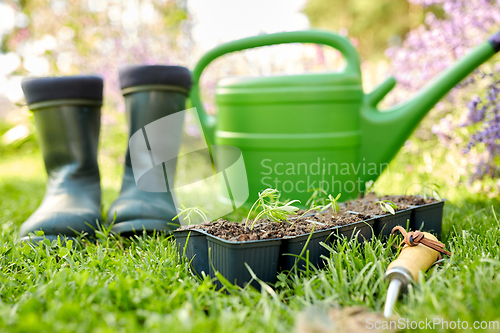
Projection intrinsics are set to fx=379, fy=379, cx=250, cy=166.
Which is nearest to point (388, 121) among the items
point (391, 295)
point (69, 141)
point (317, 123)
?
point (317, 123)

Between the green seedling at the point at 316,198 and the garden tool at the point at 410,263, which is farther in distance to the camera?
the green seedling at the point at 316,198

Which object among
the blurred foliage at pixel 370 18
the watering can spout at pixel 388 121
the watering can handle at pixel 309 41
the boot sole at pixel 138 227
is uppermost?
the blurred foliage at pixel 370 18

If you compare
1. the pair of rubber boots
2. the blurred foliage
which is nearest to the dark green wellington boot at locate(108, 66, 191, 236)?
the pair of rubber boots

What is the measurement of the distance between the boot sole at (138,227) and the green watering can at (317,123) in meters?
0.44

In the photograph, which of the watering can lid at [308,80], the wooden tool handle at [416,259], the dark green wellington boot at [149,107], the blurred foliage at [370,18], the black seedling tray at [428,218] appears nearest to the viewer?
the wooden tool handle at [416,259]

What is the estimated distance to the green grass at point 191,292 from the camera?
625mm

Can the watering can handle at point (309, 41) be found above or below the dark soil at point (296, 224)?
above

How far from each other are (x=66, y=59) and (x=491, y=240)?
3.45m

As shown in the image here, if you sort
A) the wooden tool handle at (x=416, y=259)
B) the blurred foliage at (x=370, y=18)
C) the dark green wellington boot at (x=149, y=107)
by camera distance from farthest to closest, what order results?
the blurred foliage at (x=370, y=18) < the dark green wellington boot at (x=149, y=107) < the wooden tool handle at (x=416, y=259)

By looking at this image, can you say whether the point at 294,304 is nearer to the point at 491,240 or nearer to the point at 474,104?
the point at 491,240

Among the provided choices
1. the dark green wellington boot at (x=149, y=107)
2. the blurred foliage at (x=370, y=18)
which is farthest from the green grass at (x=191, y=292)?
the blurred foliage at (x=370, y=18)

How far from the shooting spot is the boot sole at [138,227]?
115 cm

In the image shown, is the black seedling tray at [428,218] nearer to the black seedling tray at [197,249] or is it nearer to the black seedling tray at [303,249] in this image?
the black seedling tray at [303,249]

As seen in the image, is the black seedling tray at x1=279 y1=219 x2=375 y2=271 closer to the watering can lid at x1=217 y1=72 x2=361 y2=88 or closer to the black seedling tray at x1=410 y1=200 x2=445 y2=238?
the black seedling tray at x1=410 y1=200 x2=445 y2=238
